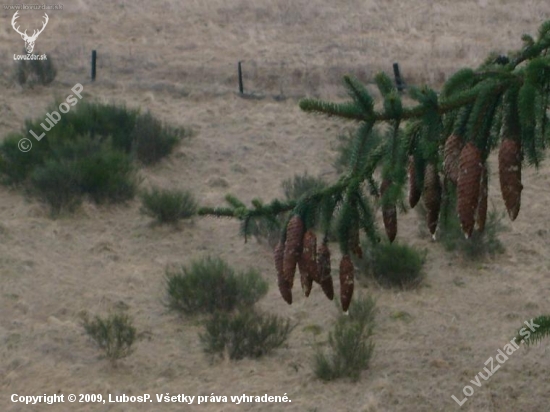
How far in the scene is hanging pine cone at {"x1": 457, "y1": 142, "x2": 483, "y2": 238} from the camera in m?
3.31

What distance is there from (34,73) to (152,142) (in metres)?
5.31

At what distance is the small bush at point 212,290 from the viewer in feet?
33.8

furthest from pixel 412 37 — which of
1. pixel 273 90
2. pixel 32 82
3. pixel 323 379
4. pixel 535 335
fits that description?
pixel 535 335

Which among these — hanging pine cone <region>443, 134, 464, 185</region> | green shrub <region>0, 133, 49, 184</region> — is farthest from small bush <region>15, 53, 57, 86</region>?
hanging pine cone <region>443, 134, 464, 185</region>

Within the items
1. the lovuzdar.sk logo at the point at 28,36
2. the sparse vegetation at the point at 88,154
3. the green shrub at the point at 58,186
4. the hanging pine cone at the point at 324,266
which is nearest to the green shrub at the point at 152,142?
the sparse vegetation at the point at 88,154

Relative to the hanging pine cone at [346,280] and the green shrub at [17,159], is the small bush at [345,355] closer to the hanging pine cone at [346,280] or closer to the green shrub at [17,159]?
the hanging pine cone at [346,280]

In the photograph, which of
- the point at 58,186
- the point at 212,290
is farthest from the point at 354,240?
the point at 58,186

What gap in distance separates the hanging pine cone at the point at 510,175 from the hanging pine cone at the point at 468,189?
3.4 inches

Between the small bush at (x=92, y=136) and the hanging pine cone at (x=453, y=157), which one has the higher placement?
the hanging pine cone at (x=453, y=157)

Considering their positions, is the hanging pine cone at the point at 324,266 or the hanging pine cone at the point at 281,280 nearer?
the hanging pine cone at the point at 281,280

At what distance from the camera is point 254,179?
15.5m

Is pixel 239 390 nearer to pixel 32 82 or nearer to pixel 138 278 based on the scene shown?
pixel 138 278

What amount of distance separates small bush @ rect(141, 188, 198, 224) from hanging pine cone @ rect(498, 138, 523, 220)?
10.2 m

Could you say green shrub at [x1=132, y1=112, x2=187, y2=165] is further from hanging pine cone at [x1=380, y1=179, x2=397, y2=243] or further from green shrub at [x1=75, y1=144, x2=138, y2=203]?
hanging pine cone at [x1=380, y1=179, x2=397, y2=243]
